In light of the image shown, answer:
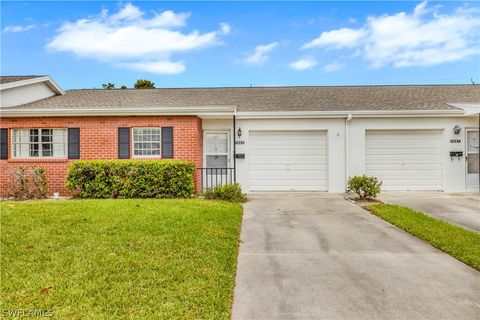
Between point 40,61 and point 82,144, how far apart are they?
1022 cm

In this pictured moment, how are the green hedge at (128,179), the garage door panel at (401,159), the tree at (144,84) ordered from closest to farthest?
the green hedge at (128,179), the garage door panel at (401,159), the tree at (144,84)

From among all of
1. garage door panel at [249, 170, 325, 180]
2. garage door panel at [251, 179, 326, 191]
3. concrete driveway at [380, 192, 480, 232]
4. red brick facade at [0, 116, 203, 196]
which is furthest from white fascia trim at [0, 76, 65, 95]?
concrete driveway at [380, 192, 480, 232]

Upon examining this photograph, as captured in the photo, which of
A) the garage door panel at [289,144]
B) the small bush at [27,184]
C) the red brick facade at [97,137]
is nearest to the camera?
the small bush at [27,184]

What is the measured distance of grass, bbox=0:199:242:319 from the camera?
10.2 ft

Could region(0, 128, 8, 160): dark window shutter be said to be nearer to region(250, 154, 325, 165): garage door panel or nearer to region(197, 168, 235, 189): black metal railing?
region(197, 168, 235, 189): black metal railing

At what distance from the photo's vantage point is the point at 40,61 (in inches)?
697

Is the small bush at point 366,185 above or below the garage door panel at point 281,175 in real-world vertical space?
below

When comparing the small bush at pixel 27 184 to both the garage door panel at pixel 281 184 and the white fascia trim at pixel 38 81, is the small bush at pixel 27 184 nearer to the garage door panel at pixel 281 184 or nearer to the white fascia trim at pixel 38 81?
the white fascia trim at pixel 38 81

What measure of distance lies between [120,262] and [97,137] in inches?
303

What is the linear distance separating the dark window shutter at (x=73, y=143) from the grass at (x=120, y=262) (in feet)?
12.8

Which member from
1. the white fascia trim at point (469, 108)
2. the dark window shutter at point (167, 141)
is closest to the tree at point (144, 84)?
the dark window shutter at point (167, 141)

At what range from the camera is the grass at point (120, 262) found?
3.10 meters

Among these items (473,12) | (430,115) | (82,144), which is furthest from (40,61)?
→ (473,12)

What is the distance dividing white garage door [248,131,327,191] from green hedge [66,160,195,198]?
2.98 m
